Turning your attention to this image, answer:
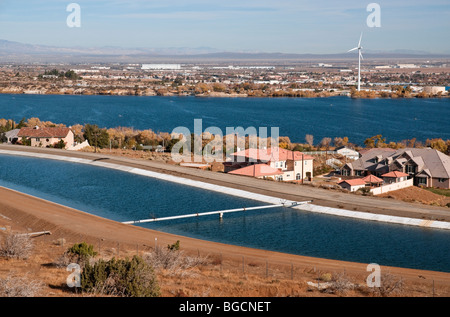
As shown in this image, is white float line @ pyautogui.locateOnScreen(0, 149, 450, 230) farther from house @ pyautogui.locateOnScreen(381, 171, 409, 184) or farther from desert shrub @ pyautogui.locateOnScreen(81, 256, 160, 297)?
desert shrub @ pyautogui.locateOnScreen(81, 256, 160, 297)

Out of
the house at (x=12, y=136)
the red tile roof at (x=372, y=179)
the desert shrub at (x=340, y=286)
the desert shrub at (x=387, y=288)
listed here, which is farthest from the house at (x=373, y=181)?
the house at (x=12, y=136)

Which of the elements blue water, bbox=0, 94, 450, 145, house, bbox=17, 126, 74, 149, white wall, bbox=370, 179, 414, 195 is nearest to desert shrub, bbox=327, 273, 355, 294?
white wall, bbox=370, 179, 414, 195

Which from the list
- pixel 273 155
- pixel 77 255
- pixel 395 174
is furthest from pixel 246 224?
pixel 395 174

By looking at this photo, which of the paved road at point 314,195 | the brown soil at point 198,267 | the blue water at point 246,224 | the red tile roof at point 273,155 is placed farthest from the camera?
the red tile roof at point 273,155

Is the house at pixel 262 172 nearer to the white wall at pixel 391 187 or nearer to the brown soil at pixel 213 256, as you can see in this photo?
the brown soil at pixel 213 256
